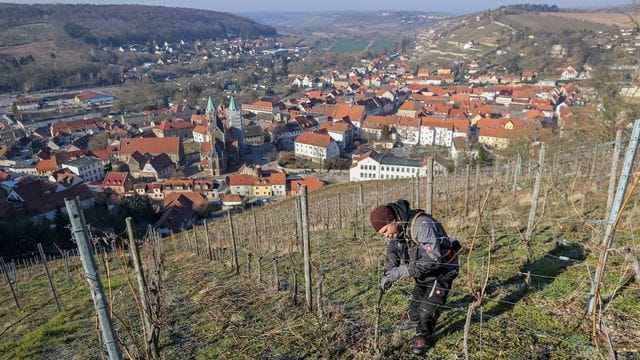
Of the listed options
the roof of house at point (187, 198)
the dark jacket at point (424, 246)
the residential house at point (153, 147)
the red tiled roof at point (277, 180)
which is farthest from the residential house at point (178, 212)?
the dark jacket at point (424, 246)

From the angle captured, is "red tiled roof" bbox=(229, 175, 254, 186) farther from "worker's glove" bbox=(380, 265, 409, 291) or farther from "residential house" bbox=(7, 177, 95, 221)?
"worker's glove" bbox=(380, 265, 409, 291)

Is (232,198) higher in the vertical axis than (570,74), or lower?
lower

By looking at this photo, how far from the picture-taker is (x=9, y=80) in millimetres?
93438

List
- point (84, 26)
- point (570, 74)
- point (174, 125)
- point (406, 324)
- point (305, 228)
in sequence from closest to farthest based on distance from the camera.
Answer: point (406, 324), point (305, 228), point (174, 125), point (570, 74), point (84, 26)

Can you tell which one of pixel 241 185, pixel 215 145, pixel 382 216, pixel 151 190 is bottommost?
pixel 151 190

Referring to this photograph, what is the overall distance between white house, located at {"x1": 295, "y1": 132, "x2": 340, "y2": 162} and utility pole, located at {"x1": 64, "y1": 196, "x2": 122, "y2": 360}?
42.0 metres

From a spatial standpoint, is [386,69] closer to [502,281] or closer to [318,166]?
[318,166]

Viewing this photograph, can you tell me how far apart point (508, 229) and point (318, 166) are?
36657mm

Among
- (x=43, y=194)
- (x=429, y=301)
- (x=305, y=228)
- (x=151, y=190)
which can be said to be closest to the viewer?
(x=429, y=301)

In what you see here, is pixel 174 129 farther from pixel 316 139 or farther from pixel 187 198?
pixel 187 198

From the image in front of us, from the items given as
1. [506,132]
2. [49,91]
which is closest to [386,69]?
[506,132]

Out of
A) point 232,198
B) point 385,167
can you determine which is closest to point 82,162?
point 232,198

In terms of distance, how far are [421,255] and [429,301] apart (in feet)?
1.77

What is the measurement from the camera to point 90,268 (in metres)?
2.70
